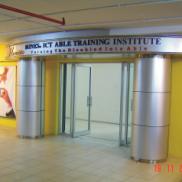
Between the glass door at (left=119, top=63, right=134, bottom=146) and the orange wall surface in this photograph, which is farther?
the glass door at (left=119, top=63, right=134, bottom=146)

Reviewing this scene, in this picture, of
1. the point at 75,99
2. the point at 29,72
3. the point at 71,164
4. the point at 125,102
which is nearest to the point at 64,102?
the point at 75,99

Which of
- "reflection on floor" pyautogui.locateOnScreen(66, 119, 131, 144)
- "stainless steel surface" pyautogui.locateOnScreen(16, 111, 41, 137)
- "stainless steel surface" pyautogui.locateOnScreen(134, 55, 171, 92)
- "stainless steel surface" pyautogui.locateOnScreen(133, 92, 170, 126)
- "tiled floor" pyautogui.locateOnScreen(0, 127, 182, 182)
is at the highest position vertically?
"stainless steel surface" pyautogui.locateOnScreen(134, 55, 171, 92)

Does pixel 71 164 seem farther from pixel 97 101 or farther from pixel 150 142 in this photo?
pixel 97 101

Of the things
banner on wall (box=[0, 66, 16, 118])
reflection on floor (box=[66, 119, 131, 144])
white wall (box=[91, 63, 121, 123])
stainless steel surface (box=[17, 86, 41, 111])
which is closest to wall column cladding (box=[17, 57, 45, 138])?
stainless steel surface (box=[17, 86, 41, 111])

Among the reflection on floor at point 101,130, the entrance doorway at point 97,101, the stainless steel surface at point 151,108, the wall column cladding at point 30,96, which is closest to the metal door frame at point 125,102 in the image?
the entrance doorway at point 97,101

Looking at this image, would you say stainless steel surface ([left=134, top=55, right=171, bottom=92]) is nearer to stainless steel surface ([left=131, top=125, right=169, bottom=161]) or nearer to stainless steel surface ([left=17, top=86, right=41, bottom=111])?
stainless steel surface ([left=131, top=125, right=169, bottom=161])

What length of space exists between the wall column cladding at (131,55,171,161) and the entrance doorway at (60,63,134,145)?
4.24 ft

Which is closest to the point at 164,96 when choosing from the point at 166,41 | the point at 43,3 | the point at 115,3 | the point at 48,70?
the point at 166,41

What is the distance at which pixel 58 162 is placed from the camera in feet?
18.3

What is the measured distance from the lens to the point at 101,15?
4.82 metres

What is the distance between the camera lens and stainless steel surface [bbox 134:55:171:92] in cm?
560

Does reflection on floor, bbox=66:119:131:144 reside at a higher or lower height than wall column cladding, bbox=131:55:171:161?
lower

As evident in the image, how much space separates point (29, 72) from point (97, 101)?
3.92m

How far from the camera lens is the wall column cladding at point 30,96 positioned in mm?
7387
